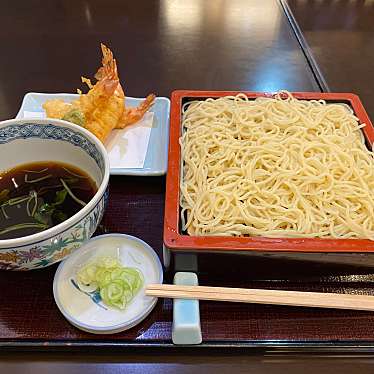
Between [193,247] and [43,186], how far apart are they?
418mm

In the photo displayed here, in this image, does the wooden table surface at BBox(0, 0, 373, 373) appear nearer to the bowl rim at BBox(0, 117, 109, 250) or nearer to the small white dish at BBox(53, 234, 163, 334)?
the small white dish at BBox(53, 234, 163, 334)

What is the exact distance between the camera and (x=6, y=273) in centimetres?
97

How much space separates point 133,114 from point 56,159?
1.14 feet

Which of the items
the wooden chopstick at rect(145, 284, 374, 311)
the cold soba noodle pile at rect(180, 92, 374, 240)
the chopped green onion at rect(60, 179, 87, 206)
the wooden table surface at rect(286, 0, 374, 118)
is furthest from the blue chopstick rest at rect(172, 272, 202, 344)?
the wooden table surface at rect(286, 0, 374, 118)

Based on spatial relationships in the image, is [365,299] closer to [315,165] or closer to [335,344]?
[335,344]

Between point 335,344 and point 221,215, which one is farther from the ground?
point 221,215

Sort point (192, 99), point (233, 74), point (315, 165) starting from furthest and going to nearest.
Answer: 1. point (233, 74)
2. point (192, 99)
3. point (315, 165)

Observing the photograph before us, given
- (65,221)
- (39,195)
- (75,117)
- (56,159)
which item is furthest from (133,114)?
(65,221)

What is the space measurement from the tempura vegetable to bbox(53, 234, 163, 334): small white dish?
1.35ft

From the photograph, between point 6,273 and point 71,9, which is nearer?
point 6,273

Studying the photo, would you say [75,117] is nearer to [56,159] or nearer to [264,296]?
[56,159]

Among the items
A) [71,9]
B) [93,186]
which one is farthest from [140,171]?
[71,9]

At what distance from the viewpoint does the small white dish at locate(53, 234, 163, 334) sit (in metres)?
0.85

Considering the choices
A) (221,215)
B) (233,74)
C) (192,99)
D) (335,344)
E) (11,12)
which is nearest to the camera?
(335,344)
